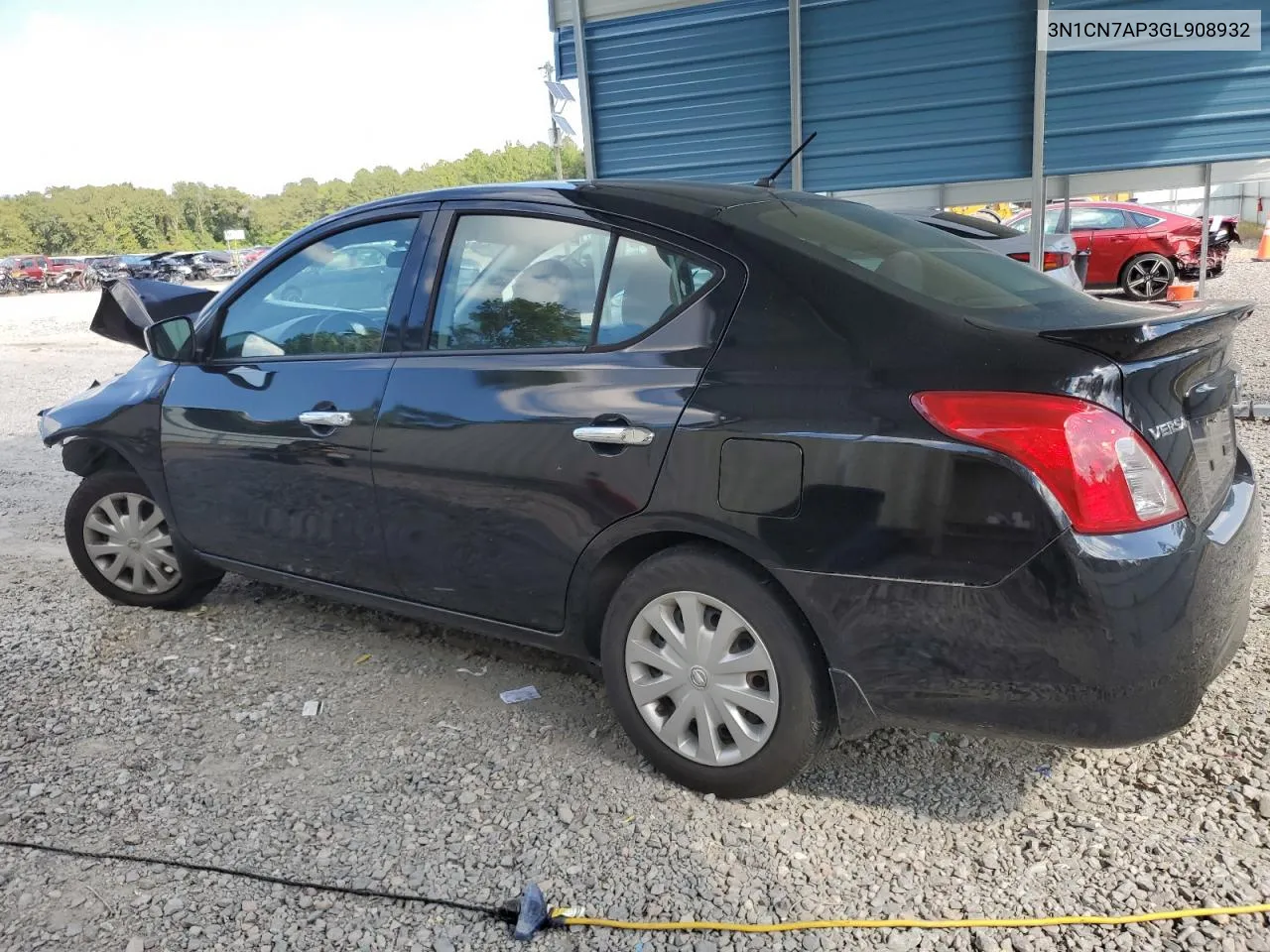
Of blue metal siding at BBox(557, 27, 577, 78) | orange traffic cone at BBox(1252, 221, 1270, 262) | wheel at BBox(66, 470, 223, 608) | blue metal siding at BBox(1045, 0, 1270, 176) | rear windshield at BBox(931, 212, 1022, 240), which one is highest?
blue metal siding at BBox(557, 27, 577, 78)

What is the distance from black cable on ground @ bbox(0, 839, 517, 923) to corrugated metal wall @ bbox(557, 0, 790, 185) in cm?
651

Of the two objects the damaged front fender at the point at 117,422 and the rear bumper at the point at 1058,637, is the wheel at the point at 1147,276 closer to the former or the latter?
the rear bumper at the point at 1058,637

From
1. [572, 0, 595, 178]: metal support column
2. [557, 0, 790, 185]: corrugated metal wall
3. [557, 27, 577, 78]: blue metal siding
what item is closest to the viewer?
[557, 0, 790, 185]: corrugated metal wall

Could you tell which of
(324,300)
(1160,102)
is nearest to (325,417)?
(324,300)

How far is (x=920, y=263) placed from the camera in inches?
109

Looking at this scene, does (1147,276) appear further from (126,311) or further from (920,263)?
(126,311)

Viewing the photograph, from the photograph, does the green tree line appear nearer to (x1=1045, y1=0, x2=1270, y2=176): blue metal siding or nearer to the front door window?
(x1=1045, y1=0, x2=1270, y2=176): blue metal siding

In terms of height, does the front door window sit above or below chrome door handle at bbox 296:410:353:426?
above

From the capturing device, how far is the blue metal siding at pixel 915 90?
691cm

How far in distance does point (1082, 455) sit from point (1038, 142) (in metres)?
5.58

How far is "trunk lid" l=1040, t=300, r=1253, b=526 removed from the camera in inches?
85.0

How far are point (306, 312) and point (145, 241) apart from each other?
369 ft

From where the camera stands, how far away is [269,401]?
3.54m

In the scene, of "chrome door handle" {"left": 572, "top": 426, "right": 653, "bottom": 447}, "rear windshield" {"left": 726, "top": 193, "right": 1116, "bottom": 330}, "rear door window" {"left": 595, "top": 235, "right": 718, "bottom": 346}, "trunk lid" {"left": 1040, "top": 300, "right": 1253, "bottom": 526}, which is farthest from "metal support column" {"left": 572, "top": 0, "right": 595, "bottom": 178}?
"trunk lid" {"left": 1040, "top": 300, "right": 1253, "bottom": 526}
